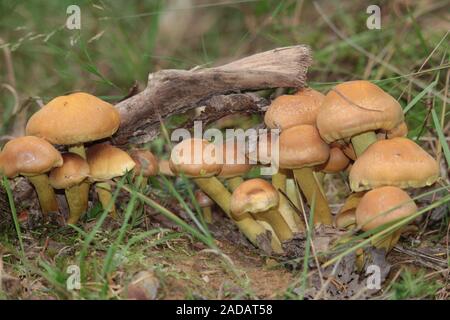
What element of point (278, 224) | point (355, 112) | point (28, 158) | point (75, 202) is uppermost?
point (355, 112)

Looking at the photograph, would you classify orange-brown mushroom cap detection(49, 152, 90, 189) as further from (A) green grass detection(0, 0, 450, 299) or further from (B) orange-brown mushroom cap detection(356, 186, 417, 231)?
(B) orange-brown mushroom cap detection(356, 186, 417, 231)

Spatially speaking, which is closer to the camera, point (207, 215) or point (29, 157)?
point (29, 157)

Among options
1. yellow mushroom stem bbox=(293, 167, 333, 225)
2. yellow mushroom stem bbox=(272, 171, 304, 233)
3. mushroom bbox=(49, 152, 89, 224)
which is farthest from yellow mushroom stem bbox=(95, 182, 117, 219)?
yellow mushroom stem bbox=(293, 167, 333, 225)

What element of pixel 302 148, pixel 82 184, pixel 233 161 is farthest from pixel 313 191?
pixel 82 184

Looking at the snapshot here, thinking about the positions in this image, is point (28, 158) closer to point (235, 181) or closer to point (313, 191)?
point (235, 181)

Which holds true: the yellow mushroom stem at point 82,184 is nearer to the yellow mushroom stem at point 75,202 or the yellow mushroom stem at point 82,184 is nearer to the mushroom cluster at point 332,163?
the yellow mushroom stem at point 75,202
